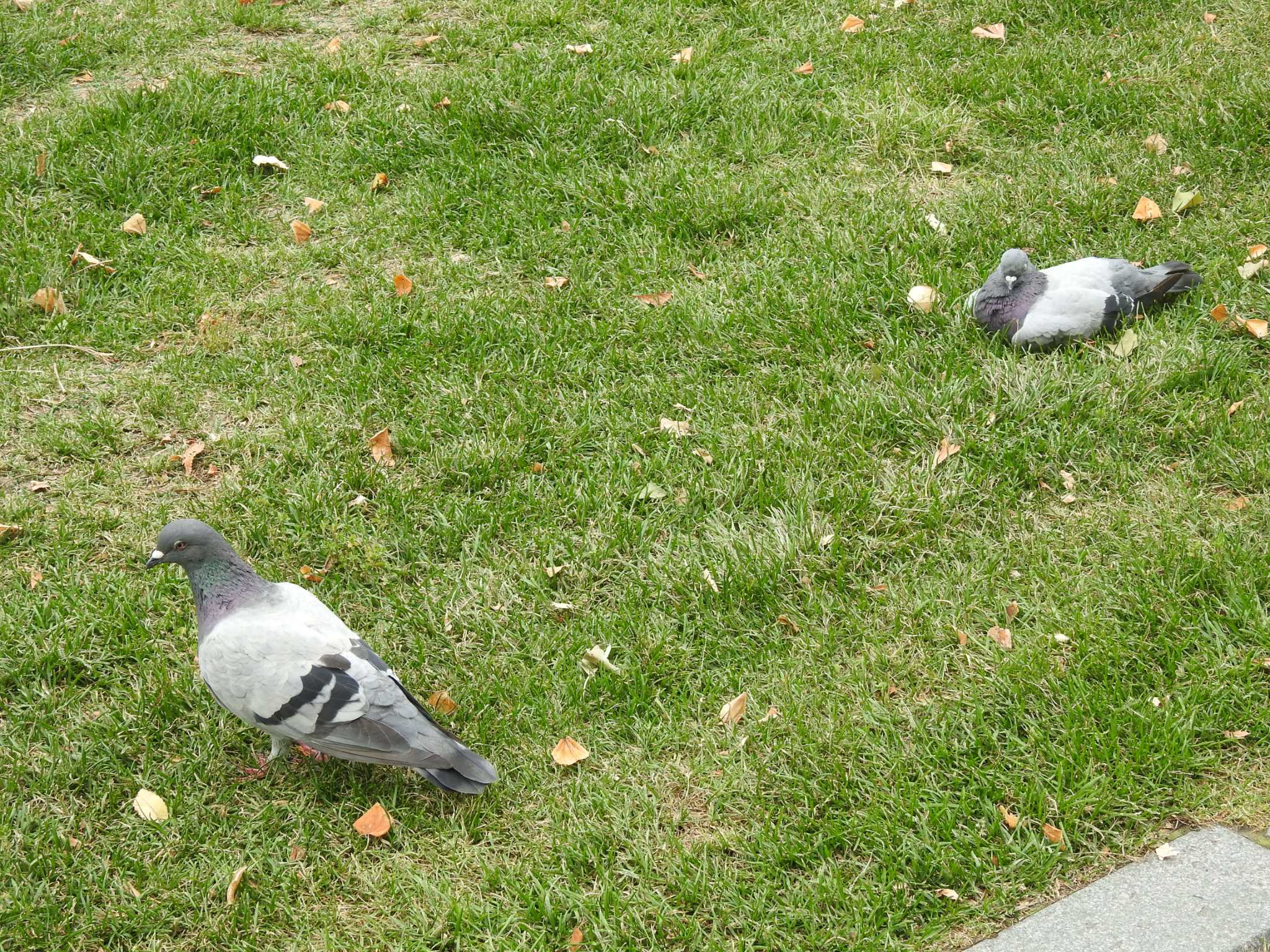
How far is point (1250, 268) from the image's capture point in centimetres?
425

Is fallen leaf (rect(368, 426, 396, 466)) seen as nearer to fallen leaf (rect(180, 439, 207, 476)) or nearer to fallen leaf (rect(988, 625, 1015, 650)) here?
fallen leaf (rect(180, 439, 207, 476))

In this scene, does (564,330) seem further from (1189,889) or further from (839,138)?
(1189,889)

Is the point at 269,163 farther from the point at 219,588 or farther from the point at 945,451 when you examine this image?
the point at 945,451

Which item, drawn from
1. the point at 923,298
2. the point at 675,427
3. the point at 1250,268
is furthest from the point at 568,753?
the point at 1250,268

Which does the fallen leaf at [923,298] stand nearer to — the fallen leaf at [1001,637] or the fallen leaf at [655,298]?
the fallen leaf at [655,298]

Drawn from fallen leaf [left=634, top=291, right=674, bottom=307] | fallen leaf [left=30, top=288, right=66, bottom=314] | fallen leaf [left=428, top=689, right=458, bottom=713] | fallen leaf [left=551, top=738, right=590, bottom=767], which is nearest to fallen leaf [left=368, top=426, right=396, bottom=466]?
fallen leaf [left=428, top=689, right=458, bottom=713]

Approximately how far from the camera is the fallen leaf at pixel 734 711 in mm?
3008

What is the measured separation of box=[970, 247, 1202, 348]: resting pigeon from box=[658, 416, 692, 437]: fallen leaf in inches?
47.4

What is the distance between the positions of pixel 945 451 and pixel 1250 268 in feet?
5.48

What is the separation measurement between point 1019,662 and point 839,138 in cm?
313

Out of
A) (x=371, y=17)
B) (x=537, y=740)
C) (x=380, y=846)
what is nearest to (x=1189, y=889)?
(x=537, y=740)

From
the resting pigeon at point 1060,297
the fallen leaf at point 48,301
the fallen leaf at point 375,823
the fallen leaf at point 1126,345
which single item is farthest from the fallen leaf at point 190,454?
the fallen leaf at point 1126,345

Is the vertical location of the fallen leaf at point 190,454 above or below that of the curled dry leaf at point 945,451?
below

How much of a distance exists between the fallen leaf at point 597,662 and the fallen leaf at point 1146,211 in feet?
10.1
